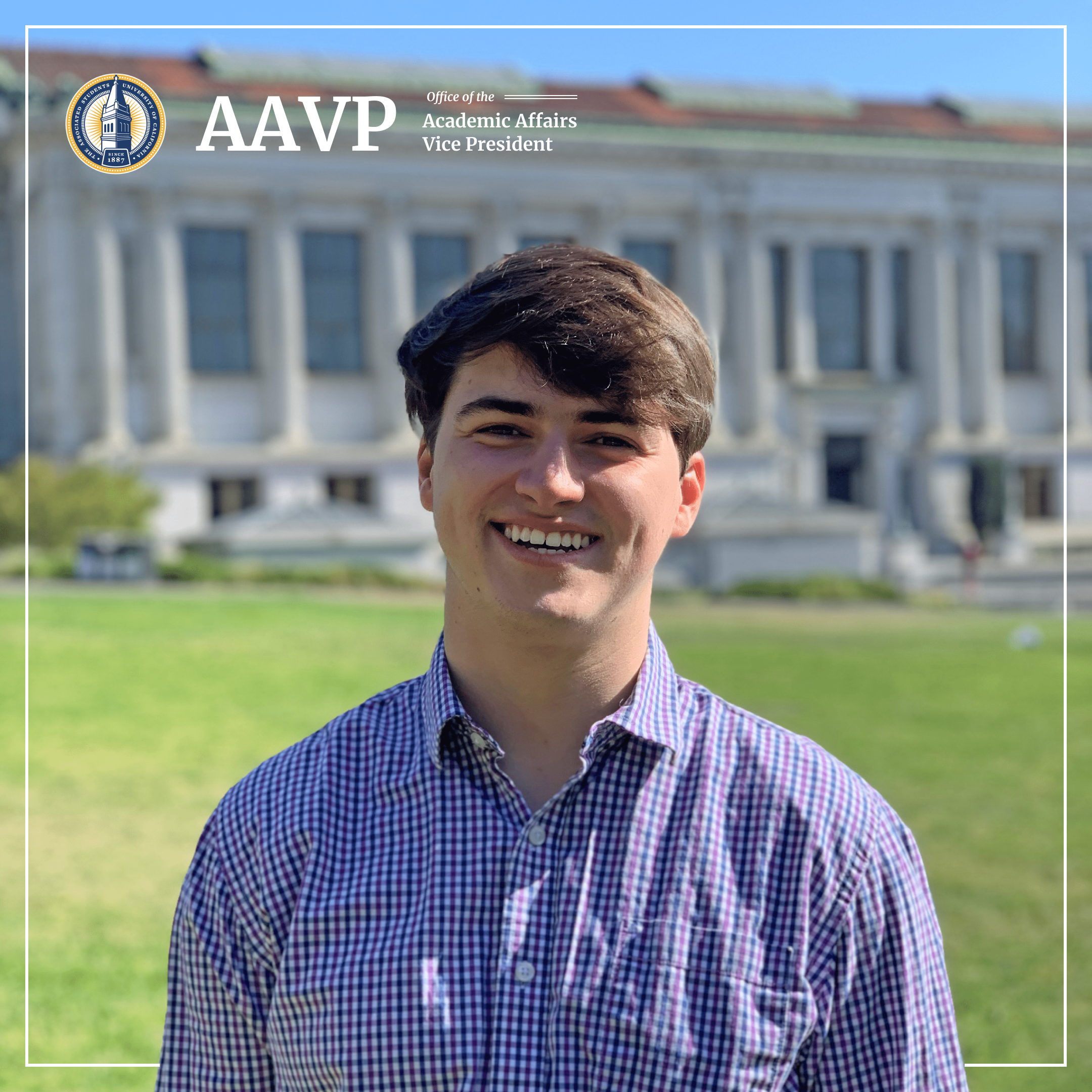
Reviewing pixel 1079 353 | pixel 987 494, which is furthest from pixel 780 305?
pixel 1079 353

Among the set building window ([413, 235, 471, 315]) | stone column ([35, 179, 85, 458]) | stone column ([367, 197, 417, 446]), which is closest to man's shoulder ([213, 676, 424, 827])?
stone column ([35, 179, 85, 458])

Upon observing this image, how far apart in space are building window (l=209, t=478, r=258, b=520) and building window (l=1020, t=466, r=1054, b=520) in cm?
740

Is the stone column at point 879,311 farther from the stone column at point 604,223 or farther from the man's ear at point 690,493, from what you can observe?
the man's ear at point 690,493

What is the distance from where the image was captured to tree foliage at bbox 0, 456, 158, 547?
12.6m

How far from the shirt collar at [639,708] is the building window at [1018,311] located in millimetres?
7701

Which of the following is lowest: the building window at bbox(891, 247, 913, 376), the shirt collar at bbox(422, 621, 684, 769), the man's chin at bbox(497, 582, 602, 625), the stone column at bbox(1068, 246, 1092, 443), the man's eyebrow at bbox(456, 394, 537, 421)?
the shirt collar at bbox(422, 621, 684, 769)

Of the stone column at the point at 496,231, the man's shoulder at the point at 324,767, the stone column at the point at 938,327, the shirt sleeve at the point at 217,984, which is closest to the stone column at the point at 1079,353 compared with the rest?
the stone column at the point at 938,327

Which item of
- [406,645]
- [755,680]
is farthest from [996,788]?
[406,645]

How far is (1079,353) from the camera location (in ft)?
29.7

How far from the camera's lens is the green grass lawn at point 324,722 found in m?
6.85

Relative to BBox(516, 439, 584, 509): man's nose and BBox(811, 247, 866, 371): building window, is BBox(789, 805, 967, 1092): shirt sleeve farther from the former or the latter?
BBox(811, 247, 866, 371): building window

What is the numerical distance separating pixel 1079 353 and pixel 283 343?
755 centimetres

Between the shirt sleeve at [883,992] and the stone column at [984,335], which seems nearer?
the shirt sleeve at [883,992]

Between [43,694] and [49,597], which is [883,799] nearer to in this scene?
[43,694]
